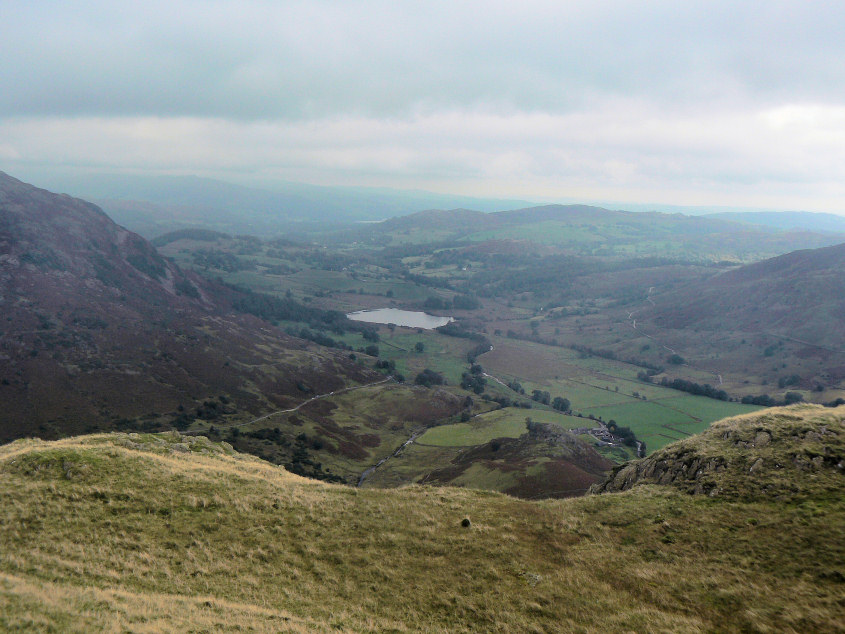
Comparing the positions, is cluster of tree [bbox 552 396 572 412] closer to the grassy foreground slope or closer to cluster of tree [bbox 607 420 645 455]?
cluster of tree [bbox 607 420 645 455]

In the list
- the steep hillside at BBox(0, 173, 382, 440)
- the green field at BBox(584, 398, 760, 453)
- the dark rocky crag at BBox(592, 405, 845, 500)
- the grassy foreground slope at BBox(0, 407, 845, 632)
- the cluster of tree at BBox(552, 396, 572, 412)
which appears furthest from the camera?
the cluster of tree at BBox(552, 396, 572, 412)

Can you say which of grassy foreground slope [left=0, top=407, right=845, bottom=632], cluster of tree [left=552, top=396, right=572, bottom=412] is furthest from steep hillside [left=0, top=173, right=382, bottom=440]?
grassy foreground slope [left=0, top=407, right=845, bottom=632]

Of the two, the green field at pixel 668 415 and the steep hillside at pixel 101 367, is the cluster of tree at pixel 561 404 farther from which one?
the steep hillside at pixel 101 367

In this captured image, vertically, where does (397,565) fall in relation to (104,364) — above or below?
above

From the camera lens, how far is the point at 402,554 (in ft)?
90.5

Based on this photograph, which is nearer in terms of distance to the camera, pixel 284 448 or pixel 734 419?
pixel 734 419

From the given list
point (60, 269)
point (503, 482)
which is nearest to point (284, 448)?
point (503, 482)

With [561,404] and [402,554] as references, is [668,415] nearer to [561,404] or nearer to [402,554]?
[561,404]

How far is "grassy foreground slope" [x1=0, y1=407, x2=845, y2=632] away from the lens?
20.6 meters

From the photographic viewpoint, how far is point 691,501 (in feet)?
103

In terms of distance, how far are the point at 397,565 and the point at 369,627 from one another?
5596mm

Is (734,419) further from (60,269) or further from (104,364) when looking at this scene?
(60,269)

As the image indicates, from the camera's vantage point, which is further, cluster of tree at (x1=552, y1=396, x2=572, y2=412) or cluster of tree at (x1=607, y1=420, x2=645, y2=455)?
cluster of tree at (x1=552, y1=396, x2=572, y2=412)

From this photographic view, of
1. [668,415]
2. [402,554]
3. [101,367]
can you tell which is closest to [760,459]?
[402,554]
